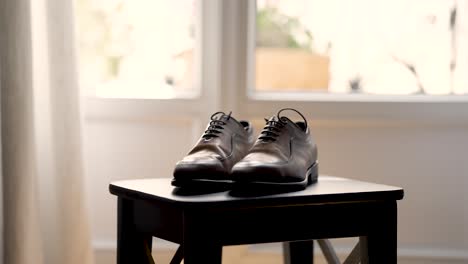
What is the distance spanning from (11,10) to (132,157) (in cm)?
58

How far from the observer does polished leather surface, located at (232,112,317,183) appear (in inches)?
49.6

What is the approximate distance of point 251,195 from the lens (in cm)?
125

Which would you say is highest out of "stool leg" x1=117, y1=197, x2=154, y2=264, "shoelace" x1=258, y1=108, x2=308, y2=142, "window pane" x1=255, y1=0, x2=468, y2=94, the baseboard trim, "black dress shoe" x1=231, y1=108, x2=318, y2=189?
"window pane" x1=255, y1=0, x2=468, y2=94

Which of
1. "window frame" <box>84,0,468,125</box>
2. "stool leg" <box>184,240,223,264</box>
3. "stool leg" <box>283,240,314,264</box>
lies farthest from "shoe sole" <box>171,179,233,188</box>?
"window frame" <box>84,0,468,125</box>

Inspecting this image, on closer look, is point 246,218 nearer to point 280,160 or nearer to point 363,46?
point 280,160

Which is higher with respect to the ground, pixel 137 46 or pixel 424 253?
pixel 137 46

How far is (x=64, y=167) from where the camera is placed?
1809 mm

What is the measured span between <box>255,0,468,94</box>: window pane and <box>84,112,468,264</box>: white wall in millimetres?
134

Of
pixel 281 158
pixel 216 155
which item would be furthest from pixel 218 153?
pixel 281 158

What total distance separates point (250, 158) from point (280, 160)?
0.05 meters

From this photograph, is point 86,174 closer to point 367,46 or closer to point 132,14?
point 132,14

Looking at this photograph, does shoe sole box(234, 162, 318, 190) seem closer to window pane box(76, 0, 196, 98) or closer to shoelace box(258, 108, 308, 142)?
shoelace box(258, 108, 308, 142)

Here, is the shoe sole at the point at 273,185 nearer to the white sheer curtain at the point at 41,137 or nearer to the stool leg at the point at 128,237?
the stool leg at the point at 128,237

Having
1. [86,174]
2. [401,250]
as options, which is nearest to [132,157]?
[86,174]
